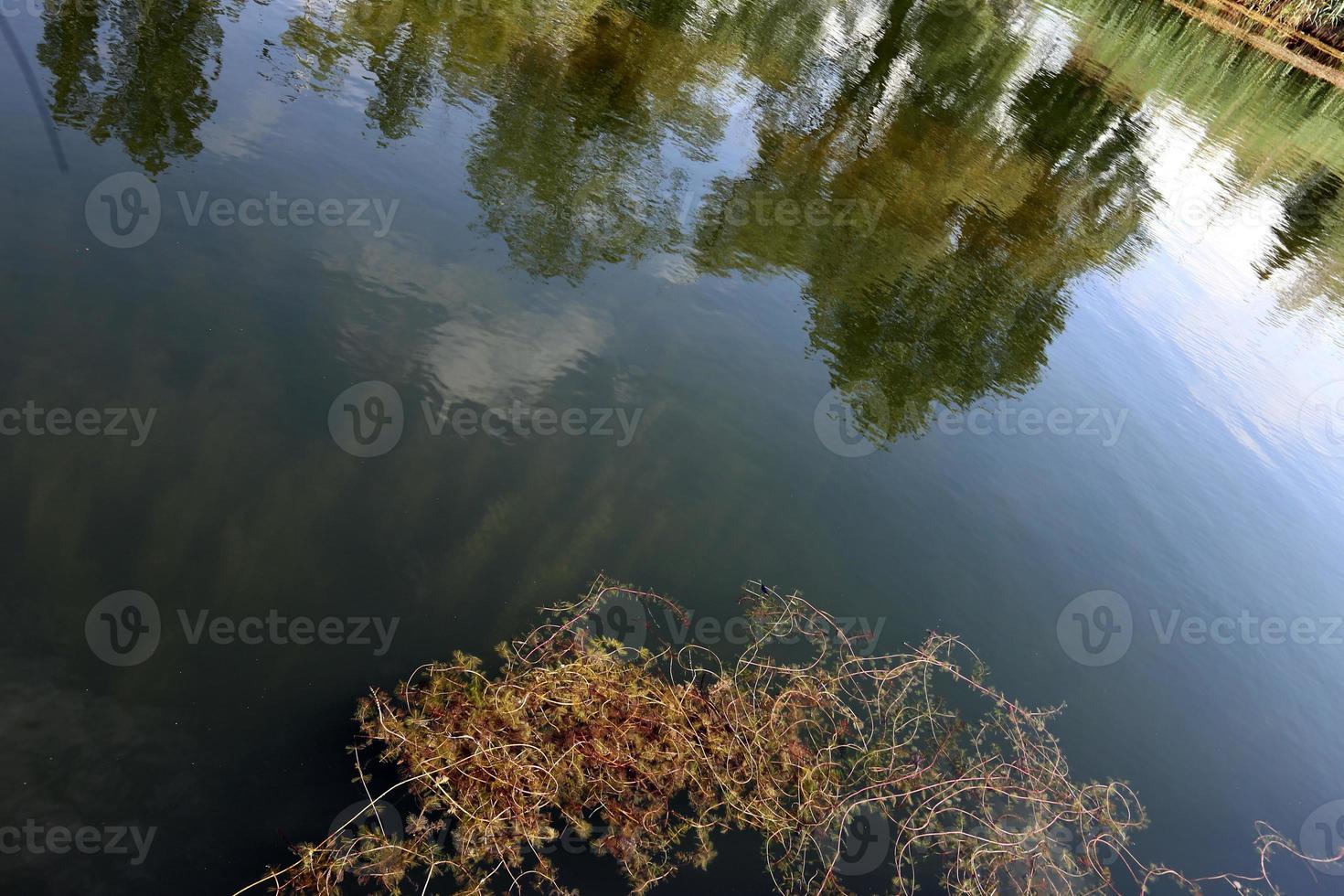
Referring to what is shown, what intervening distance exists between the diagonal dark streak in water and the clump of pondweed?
7914 millimetres

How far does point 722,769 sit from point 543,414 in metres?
4.07

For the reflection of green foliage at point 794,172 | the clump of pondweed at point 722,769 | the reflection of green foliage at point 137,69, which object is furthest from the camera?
the reflection of green foliage at point 794,172

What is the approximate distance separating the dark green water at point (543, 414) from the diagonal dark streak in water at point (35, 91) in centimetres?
8

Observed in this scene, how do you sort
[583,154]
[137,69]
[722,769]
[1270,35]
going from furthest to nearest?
[1270,35]
[583,154]
[137,69]
[722,769]

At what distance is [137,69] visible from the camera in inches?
437

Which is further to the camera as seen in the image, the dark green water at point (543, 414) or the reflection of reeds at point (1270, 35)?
the reflection of reeds at point (1270, 35)


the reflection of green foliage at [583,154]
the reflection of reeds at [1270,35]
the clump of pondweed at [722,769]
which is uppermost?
the reflection of reeds at [1270,35]

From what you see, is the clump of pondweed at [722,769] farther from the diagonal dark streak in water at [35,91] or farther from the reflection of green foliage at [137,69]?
the reflection of green foliage at [137,69]

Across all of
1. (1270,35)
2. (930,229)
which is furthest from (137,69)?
(1270,35)

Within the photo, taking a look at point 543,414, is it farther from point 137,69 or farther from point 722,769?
point 137,69

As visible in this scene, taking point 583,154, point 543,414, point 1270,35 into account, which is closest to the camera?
point 543,414

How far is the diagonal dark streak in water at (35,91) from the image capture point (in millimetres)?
8905

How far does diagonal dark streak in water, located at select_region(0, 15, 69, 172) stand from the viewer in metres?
8.91

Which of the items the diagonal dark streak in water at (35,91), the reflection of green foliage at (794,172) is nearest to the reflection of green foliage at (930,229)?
the reflection of green foliage at (794,172)
